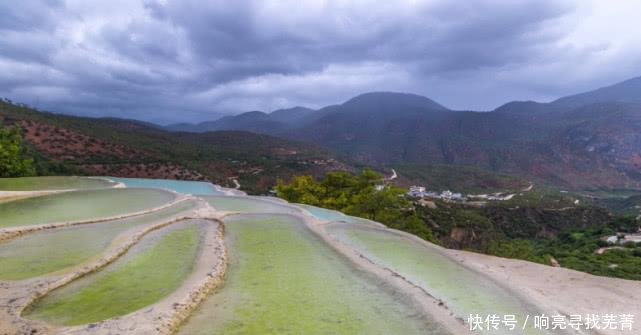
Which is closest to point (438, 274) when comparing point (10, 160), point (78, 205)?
point (78, 205)

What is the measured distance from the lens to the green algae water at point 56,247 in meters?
9.27

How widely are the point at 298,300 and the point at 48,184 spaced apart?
23.3 meters

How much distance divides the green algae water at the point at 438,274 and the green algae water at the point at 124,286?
16.4 ft

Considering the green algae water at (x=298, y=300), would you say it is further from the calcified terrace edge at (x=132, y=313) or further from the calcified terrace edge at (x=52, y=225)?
the calcified terrace edge at (x=52, y=225)

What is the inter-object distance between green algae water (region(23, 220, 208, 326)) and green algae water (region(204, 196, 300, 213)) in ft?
22.1

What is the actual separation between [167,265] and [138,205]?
998 cm

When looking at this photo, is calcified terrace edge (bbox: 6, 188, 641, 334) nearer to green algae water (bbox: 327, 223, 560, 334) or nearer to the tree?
green algae water (bbox: 327, 223, 560, 334)

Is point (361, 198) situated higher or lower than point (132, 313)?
lower

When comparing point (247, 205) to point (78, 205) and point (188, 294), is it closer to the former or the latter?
point (78, 205)

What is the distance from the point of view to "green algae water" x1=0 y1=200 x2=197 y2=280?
9273 millimetres

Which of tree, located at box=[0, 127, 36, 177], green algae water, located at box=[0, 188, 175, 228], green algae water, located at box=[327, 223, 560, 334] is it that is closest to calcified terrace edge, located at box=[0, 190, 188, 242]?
green algae water, located at box=[0, 188, 175, 228]

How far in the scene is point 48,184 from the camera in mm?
25328

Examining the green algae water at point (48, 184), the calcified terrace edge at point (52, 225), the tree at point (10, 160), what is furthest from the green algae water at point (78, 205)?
the tree at point (10, 160)

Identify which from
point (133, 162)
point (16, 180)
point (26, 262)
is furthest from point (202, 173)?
point (26, 262)
